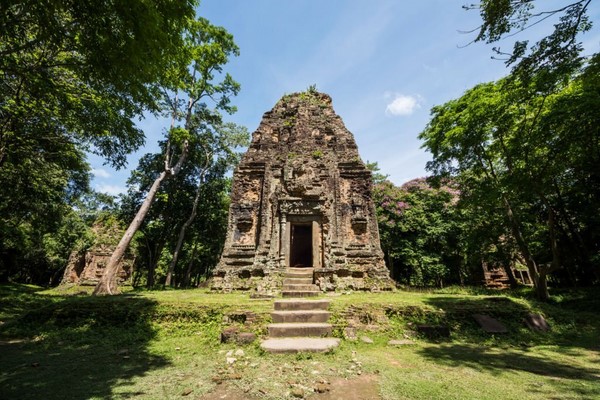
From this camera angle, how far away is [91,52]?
4551mm

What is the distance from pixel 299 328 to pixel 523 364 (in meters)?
4.18

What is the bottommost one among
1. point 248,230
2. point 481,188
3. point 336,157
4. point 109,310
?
point 109,310

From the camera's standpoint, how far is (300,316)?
658 cm

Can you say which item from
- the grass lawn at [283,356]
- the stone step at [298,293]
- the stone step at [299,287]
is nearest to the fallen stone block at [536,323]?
the grass lawn at [283,356]

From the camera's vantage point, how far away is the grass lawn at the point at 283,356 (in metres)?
3.53

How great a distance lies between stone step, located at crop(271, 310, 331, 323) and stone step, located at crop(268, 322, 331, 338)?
0.38m

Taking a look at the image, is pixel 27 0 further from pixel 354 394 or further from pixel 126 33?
pixel 354 394

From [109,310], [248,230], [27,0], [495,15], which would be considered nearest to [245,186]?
[248,230]

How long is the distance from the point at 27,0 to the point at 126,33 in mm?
1137

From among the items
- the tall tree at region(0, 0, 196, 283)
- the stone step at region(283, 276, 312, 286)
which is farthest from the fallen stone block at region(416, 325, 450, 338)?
the tall tree at region(0, 0, 196, 283)

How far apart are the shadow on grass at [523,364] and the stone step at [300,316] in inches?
88.9

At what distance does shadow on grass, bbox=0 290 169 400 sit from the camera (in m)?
3.58

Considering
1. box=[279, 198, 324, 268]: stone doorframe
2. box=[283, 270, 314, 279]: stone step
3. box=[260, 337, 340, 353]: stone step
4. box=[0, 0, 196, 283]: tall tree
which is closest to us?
box=[0, 0, 196, 283]: tall tree

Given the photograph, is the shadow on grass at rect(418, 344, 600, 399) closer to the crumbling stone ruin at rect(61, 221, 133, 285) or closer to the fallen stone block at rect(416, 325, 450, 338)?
the fallen stone block at rect(416, 325, 450, 338)
